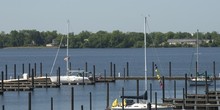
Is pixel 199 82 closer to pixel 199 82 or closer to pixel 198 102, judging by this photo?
pixel 199 82

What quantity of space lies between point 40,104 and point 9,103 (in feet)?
11.3

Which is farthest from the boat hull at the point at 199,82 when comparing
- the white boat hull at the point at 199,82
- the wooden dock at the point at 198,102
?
the wooden dock at the point at 198,102

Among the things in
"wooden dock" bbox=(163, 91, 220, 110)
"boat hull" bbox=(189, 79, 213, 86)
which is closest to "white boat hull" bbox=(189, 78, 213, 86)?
"boat hull" bbox=(189, 79, 213, 86)

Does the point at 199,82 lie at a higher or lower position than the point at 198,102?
higher

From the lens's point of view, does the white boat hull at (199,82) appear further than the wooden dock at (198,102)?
Yes

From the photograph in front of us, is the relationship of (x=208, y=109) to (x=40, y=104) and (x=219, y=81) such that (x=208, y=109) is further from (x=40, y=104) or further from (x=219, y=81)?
(x=219, y=81)

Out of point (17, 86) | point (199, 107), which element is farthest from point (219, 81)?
point (199, 107)

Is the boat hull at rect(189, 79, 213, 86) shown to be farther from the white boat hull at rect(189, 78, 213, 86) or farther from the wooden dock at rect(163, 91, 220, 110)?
the wooden dock at rect(163, 91, 220, 110)

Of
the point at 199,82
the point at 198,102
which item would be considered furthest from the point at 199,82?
the point at 198,102

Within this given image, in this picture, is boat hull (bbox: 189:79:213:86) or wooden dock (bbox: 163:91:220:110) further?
boat hull (bbox: 189:79:213:86)

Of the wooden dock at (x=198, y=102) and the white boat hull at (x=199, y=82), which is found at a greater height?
the white boat hull at (x=199, y=82)

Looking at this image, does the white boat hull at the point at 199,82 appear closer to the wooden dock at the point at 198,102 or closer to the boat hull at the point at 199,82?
the boat hull at the point at 199,82

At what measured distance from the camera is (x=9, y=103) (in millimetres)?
87875

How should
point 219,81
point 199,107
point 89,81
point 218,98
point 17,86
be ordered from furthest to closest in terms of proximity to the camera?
1. point 219,81
2. point 89,81
3. point 17,86
4. point 218,98
5. point 199,107
